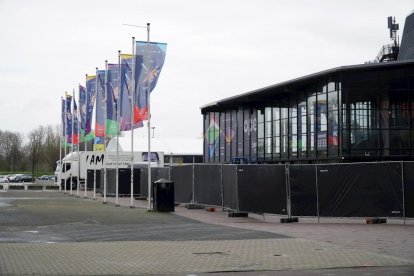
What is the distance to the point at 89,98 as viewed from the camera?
38.4 metres

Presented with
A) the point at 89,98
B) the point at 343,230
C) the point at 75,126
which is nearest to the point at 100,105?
the point at 89,98

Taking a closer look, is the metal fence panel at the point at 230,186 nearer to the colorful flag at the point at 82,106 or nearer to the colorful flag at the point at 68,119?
the colorful flag at the point at 82,106

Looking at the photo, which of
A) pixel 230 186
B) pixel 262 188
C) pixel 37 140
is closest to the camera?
pixel 262 188

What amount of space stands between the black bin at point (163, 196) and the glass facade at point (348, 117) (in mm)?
11601

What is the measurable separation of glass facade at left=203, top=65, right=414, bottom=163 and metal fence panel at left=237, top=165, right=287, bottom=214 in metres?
11.8

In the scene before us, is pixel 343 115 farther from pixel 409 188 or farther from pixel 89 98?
pixel 89 98

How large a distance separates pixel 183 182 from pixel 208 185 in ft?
11.8

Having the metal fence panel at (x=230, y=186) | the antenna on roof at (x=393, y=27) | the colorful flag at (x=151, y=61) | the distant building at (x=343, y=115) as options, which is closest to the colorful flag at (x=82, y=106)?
the distant building at (x=343, y=115)

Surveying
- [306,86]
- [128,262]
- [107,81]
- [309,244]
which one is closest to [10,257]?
[128,262]

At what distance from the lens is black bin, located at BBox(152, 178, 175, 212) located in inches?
1010

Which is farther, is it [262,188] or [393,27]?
[393,27]

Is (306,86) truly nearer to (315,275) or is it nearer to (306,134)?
(306,134)

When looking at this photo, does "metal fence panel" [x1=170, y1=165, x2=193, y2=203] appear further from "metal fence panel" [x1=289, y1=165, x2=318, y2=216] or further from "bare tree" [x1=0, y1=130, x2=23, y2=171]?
"bare tree" [x1=0, y1=130, x2=23, y2=171]

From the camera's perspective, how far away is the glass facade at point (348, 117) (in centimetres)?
3284
